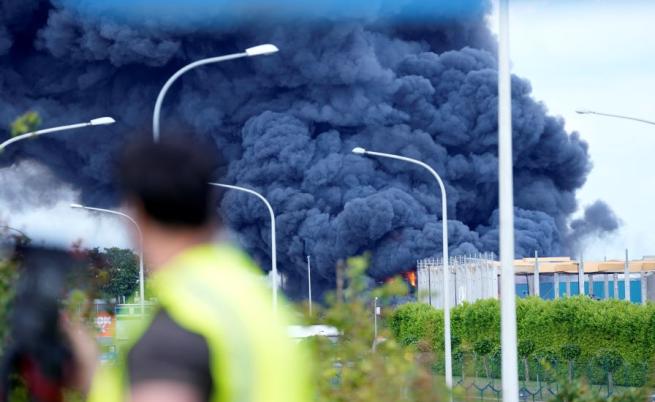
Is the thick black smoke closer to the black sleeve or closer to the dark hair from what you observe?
the dark hair

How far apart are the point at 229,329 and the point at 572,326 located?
93.9ft

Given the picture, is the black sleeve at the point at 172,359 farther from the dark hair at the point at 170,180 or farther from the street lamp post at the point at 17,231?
the street lamp post at the point at 17,231

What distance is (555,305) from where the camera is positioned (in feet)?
99.5

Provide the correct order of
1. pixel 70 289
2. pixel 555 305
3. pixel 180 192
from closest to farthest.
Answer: pixel 180 192 → pixel 70 289 → pixel 555 305

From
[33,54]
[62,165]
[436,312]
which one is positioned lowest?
[436,312]

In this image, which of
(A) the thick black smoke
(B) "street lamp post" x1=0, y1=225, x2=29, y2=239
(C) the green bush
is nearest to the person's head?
(B) "street lamp post" x1=0, y1=225, x2=29, y2=239

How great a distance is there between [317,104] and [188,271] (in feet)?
193

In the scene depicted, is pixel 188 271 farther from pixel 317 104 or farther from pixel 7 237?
pixel 317 104

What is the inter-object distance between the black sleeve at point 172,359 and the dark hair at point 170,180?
0.81 ft

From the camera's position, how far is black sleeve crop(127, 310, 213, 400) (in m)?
2.01

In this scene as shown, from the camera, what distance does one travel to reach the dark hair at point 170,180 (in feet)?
7.36

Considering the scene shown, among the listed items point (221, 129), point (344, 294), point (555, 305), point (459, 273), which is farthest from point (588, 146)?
point (344, 294)

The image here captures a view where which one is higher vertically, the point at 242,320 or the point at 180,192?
the point at 180,192

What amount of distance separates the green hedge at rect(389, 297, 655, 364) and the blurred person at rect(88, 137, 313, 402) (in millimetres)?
22868
